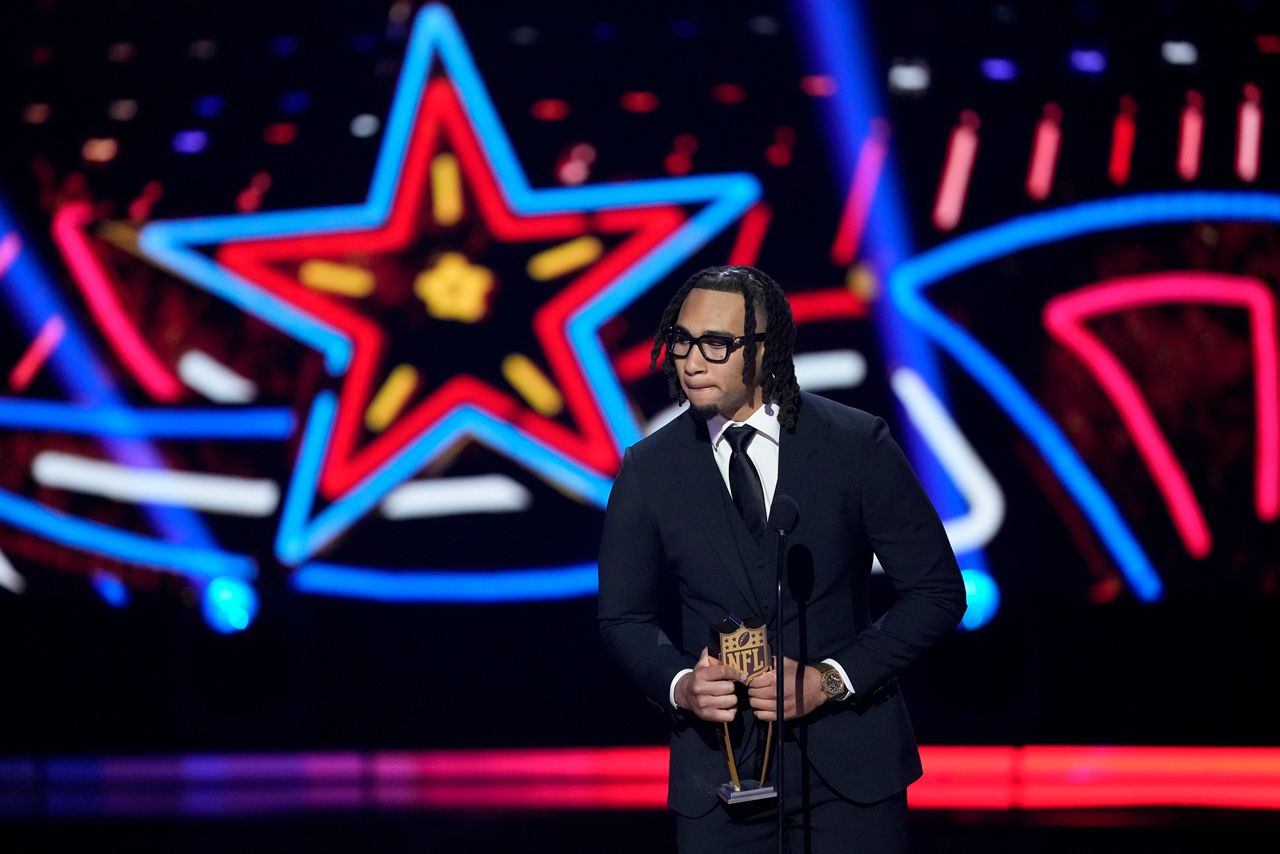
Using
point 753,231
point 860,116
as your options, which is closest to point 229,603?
point 753,231

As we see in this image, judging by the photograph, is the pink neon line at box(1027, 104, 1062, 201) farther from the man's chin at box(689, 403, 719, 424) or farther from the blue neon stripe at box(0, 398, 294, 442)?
the man's chin at box(689, 403, 719, 424)

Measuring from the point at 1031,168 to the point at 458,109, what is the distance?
2.03 metres

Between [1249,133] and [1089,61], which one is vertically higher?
[1089,61]

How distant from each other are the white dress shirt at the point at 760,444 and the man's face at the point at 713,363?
0.10ft

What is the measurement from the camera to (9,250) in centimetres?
503

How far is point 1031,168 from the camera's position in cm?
464

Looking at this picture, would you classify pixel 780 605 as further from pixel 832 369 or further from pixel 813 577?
pixel 832 369

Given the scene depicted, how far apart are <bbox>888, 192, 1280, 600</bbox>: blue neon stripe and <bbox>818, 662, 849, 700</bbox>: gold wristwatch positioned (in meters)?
3.01

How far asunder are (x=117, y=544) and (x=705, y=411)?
3.69 meters

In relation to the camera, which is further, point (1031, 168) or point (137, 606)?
point (137, 606)

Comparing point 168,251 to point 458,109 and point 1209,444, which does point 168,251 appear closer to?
point 458,109

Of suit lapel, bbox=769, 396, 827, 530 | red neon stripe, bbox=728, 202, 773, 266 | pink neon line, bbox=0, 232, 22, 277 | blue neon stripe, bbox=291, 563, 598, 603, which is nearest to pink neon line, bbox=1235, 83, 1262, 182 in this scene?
red neon stripe, bbox=728, 202, 773, 266

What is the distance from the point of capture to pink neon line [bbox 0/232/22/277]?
5027 millimetres

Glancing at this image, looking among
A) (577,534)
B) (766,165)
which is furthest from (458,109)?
(577,534)
